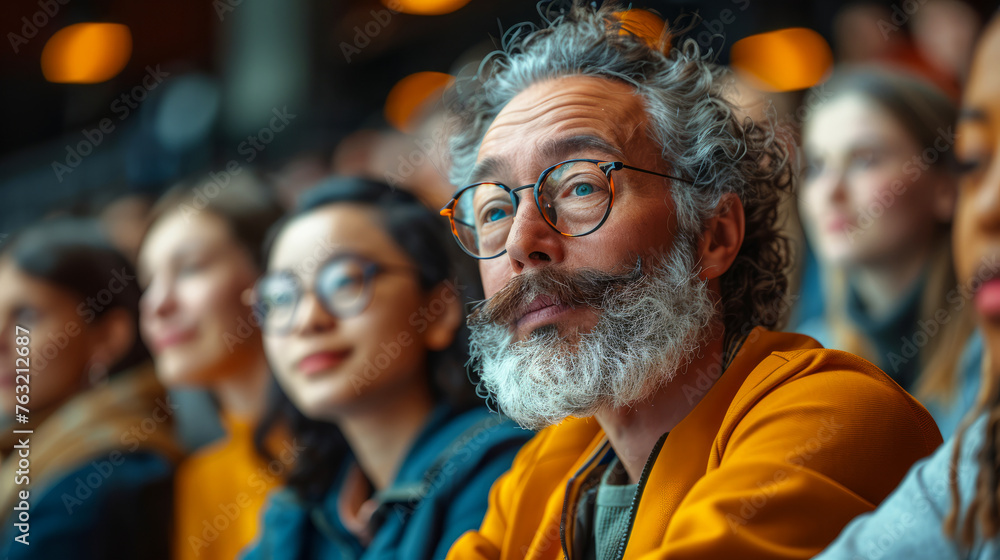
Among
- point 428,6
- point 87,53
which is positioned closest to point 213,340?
point 428,6

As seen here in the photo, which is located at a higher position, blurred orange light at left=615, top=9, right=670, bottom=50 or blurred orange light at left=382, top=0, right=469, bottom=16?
blurred orange light at left=615, top=9, right=670, bottom=50

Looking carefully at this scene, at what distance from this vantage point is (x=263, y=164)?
3.46m

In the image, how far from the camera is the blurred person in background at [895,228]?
2080mm

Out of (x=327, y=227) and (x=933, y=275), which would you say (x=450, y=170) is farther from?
(x=933, y=275)

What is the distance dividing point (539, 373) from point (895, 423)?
49cm

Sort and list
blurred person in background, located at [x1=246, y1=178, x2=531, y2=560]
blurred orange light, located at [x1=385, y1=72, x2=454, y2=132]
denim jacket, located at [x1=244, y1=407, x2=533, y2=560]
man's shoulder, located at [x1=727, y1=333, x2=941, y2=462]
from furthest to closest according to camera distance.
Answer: blurred orange light, located at [x1=385, y1=72, x2=454, y2=132] → blurred person in background, located at [x1=246, y1=178, x2=531, y2=560] → denim jacket, located at [x1=244, y1=407, x2=533, y2=560] → man's shoulder, located at [x1=727, y1=333, x2=941, y2=462]

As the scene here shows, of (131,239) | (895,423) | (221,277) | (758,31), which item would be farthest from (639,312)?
Answer: (131,239)

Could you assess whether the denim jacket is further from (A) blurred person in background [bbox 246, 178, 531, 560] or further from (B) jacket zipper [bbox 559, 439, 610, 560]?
(B) jacket zipper [bbox 559, 439, 610, 560]

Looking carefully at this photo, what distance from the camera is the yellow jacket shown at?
0.98 meters

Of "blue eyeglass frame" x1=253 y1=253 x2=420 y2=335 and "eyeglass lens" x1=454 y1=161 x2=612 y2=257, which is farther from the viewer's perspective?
"blue eyeglass frame" x1=253 y1=253 x2=420 y2=335

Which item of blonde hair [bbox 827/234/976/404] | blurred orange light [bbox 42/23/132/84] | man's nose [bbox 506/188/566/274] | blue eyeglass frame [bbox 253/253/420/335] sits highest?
blurred orange light [bbox 42/23/132/84]

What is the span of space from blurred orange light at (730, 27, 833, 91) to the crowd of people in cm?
20

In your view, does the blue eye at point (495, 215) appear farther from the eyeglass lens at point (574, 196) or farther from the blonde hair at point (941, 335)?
the blonde hair at point (941, 335)

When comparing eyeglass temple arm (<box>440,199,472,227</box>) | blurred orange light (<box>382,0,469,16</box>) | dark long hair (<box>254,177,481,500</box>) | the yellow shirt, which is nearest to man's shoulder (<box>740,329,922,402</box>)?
eyeglass temple arm (<box>440,199,472,227</box>)
